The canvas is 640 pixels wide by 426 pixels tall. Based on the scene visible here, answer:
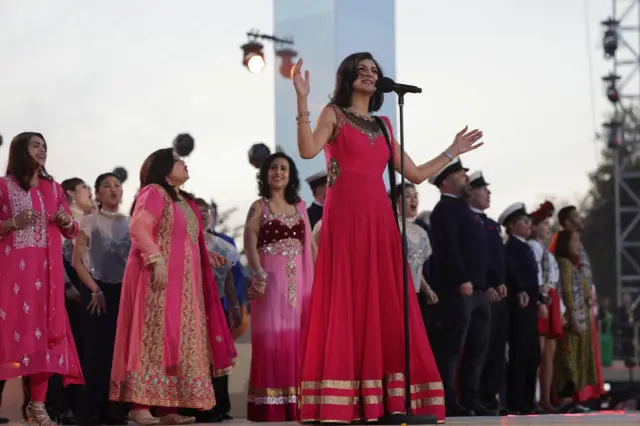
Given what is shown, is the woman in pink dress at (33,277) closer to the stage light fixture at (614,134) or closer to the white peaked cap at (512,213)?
the white peaked cap at (512,213)

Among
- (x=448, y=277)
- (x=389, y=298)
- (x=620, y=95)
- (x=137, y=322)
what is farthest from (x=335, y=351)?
(x=620, y=95)

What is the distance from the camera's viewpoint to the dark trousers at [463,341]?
735 centimetres

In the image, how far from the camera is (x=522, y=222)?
8688 mm

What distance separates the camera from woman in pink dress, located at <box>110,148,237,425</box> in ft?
19.8

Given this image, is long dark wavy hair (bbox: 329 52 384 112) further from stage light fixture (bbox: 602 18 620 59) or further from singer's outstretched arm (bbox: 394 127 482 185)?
stage light fixture (bbox: 602 18 620 59)

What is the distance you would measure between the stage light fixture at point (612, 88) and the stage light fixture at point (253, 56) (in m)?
8.82

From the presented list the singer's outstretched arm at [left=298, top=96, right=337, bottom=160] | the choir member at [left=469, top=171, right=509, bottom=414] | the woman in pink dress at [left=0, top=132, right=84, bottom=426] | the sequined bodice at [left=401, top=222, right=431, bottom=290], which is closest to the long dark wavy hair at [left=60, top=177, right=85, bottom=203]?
the woman in pink dress at [left=0, top=132, right=84, bottom=426]

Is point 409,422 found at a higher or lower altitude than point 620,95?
lower

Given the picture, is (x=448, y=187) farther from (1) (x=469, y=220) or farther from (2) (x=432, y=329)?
(2) (x=432, y=329)

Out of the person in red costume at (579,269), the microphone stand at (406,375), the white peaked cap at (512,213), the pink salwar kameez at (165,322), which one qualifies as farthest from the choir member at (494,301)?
the microphone stand at (406,375)

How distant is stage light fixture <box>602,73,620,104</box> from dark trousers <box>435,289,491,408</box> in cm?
1140

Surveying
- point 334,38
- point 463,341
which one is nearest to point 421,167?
point 463,341

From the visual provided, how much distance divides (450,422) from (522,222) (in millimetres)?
3632

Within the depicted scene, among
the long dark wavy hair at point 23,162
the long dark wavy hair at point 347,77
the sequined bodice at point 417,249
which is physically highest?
the long dark wavy hair at point 347,77
